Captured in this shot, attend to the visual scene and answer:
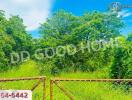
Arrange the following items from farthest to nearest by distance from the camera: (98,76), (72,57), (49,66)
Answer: (72,57) < (49,66) < (98,76)

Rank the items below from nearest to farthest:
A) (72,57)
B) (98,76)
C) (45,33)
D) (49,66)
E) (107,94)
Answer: (107,94)
(98,76)
(49,66)
(72,57)
(45,33)

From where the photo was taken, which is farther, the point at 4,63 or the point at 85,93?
the point at 4,63

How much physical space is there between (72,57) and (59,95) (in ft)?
39.6

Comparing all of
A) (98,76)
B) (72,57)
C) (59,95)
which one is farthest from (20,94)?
(72,57)

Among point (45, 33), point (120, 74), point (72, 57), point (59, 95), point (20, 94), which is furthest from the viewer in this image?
point (45, 33)

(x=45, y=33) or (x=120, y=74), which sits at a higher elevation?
(x=45, y=33)

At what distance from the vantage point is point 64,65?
2572 cm

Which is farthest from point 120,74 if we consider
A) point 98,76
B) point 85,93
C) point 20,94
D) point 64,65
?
point 20,94

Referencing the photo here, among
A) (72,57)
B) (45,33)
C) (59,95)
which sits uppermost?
(45,33)

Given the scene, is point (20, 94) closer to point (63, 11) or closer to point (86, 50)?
point (86, 50)

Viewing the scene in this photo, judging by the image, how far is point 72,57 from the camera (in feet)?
87.2

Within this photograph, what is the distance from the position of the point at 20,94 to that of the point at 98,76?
1324 cm

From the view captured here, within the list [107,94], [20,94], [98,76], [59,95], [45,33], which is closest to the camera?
[20,94]

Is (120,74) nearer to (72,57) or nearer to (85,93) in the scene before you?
(85,93)
